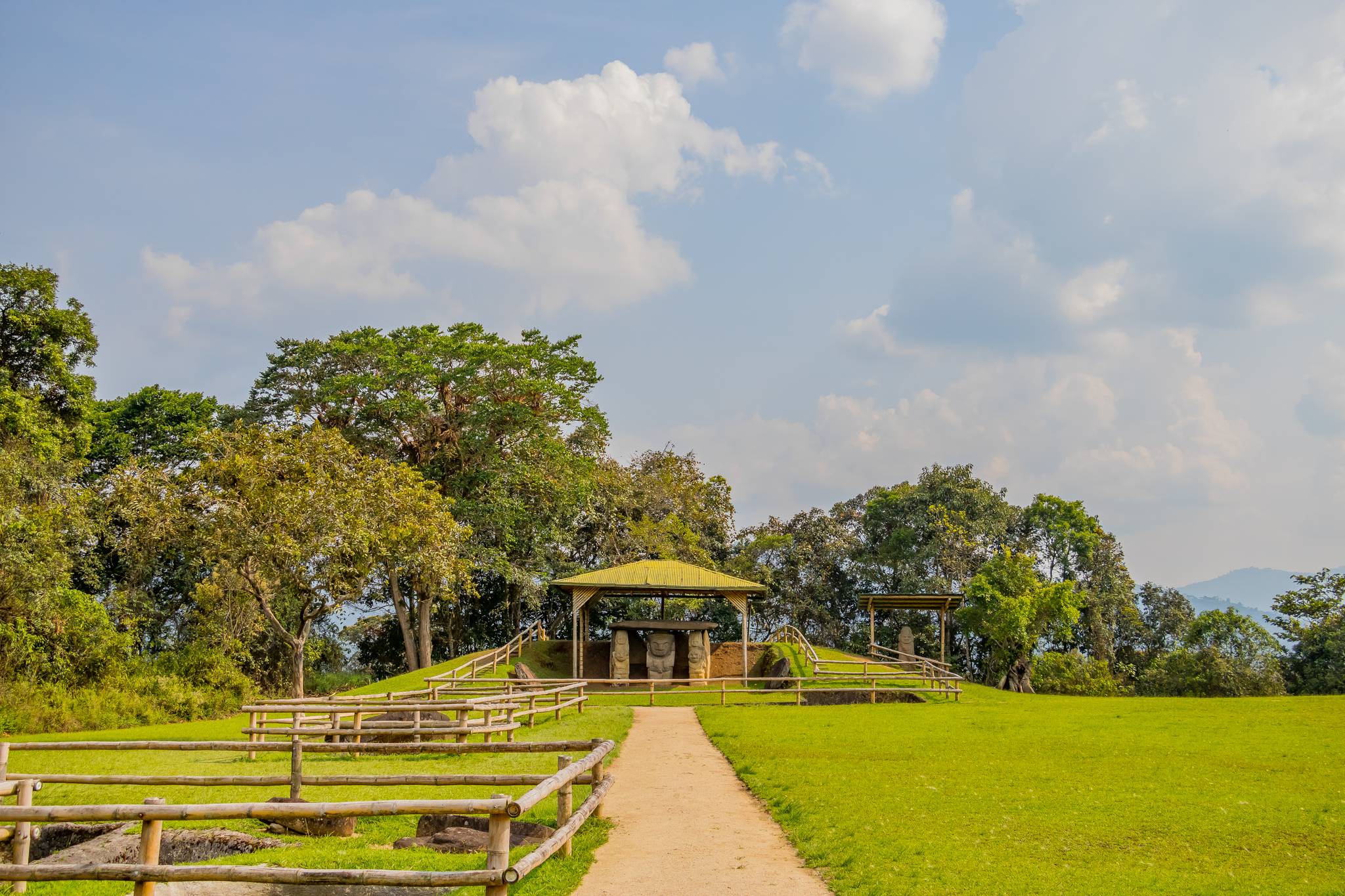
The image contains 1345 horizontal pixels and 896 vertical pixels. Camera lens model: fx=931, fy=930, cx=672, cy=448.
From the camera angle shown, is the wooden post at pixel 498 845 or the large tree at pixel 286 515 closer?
the wooden post at pixel 498 845

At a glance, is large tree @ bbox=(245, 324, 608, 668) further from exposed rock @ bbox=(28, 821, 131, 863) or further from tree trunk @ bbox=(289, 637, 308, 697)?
exposed rock @ bbox=(28, 821, 131, 863)

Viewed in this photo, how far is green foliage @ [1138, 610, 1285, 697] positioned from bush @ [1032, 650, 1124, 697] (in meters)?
1.96

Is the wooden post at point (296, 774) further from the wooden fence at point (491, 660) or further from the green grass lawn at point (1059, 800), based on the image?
the wooden fence at point (491, 660)

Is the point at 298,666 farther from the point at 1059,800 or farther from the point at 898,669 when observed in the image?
the point at 1059,800

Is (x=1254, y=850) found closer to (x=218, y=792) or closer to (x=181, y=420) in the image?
(x=218, y=792)

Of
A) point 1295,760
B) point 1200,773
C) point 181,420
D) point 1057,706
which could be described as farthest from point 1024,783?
point 181,420

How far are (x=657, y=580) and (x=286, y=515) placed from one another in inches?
516

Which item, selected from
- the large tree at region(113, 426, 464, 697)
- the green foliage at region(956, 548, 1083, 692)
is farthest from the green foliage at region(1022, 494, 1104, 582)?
the large tree at region(113, 426, 464, 697)

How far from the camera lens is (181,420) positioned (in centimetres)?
3775

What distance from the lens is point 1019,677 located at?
126 ft

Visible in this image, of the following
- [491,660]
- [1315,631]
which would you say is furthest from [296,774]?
[1315,631]

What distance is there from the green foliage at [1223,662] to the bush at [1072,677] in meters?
1.96

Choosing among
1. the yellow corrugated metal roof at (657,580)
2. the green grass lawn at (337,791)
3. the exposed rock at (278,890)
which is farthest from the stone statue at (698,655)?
the exposed rock at (278,890)

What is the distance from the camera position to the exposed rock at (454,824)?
10045 mm
